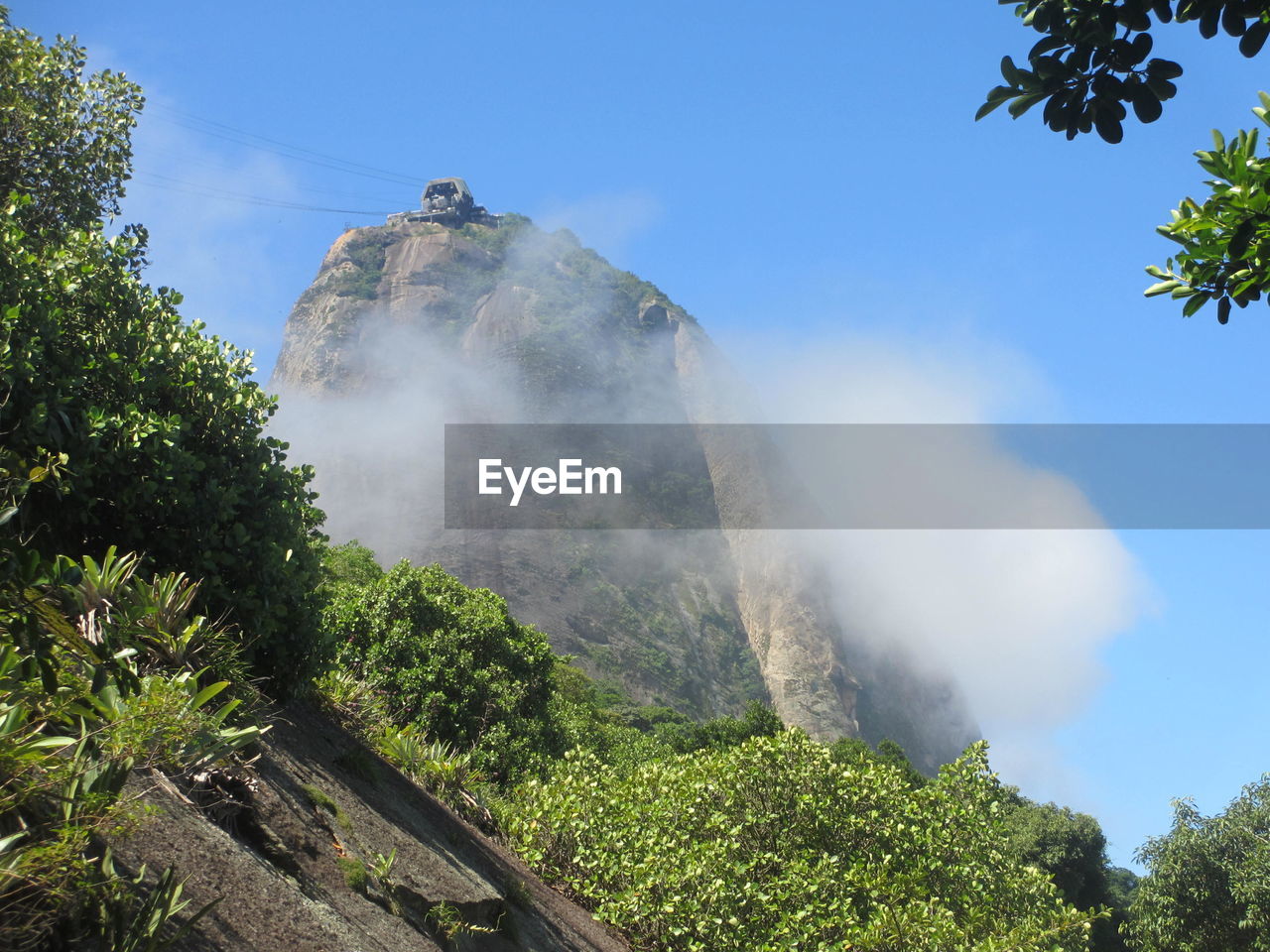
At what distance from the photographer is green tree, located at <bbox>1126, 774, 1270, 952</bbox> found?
81.3ft

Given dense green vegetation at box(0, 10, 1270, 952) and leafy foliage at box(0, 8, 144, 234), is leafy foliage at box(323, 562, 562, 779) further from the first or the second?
leafy foliage at box(0, 8, 144, 234)

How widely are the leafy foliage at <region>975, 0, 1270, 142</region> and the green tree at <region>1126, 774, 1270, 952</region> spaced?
24992 millimetres

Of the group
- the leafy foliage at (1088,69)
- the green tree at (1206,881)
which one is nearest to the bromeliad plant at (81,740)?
the leafy foliage at (1088,69)

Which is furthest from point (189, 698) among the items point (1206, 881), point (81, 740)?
point (1206, 881)

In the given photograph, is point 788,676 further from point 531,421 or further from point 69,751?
point 69,751

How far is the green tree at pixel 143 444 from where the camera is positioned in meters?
8.02

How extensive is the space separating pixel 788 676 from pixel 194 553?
96.7 m

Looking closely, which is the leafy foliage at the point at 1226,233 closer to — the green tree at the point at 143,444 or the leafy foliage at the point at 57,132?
the green tree at the point at 143,444

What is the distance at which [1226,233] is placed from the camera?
15.6 ft

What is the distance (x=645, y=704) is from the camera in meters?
86.7

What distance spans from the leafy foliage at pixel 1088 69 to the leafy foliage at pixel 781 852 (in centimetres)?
874

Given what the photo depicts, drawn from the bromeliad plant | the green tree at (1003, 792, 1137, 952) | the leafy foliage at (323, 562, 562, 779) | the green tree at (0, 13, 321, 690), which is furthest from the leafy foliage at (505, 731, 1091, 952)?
the green tree at (1003, 792, 1137, 952)

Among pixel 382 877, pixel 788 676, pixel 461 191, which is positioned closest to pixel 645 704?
pixel 788 676

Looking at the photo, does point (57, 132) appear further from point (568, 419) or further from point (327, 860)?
point (568, 419)
